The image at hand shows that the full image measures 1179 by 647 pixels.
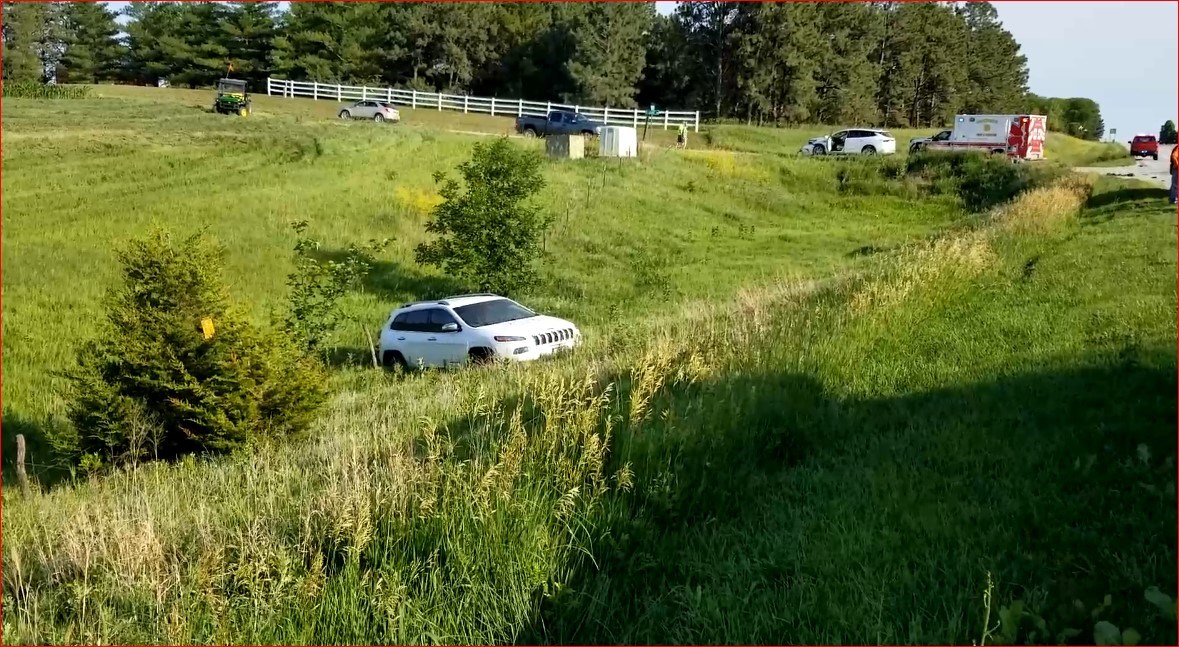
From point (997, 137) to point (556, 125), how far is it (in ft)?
77.3

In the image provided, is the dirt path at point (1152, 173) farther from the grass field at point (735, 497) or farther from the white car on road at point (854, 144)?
the white car on road at point (854, 144)

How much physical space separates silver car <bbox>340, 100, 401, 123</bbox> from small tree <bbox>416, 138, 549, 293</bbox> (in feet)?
94.3

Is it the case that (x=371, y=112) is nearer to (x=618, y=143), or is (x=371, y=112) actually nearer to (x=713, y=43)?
(x=618, y=143)

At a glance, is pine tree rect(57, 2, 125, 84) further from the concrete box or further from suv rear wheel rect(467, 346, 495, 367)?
suv rear wheel rect(467, 346, 495, 367)

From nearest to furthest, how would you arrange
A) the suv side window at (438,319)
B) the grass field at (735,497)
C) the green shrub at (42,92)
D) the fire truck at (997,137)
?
1. the grass field at (735,497)
2. the suv side window at (438,319)
3. the fire truck at (997,137)
4. the green shrub at (42,92)

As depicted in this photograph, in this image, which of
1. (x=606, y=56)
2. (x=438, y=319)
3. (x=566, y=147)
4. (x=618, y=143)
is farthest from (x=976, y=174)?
(x=606, y=56)

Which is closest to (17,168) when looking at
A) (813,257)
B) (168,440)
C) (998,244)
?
(168,440)

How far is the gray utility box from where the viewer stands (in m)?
39.7

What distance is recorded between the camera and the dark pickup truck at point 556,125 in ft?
153

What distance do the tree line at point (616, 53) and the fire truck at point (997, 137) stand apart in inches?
837

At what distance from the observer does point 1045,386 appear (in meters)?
6.64

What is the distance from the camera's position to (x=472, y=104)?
56.4 metres

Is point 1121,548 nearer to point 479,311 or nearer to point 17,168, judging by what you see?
point 479,311

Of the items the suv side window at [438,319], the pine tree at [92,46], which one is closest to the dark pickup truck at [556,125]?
the suv side window at [438,319]
